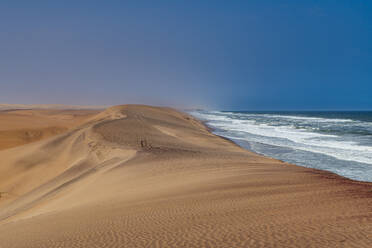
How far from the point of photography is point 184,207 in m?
6.54

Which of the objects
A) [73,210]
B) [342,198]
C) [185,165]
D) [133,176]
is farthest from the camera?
[185,165]

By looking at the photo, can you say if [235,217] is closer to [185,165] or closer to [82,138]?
[185,165]

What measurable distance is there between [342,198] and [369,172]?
26.6ft

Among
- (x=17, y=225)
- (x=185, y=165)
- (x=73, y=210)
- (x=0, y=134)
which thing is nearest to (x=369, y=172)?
(x=185, y=165)

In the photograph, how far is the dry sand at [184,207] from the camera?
15.4ft

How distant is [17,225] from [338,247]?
631 cm

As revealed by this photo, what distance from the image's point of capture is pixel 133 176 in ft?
35.1

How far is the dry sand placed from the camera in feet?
15.4

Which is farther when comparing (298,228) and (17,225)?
(17,225)

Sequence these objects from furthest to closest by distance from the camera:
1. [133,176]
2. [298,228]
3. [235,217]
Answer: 1. [133,176]
2. [235,217]
3. [298,228]

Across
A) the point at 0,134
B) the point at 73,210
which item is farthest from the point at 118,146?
the point at 0,134

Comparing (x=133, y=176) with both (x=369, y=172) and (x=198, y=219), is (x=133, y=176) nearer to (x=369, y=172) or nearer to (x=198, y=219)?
(x=198, y=219)

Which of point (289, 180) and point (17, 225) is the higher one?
point (289, 180)

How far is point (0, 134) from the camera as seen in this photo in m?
28.0
